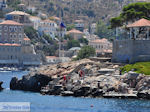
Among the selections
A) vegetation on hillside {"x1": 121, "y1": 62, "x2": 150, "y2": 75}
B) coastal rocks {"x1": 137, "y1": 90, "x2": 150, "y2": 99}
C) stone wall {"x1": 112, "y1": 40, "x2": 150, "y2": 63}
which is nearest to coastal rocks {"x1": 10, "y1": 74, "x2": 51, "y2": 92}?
vegetation on hillside {"x1": 121, "y1": 62, "x2": 150, "y2": 75}

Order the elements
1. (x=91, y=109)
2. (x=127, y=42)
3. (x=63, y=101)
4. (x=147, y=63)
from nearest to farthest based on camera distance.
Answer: (x=91, y=109)
(x=63, y=101)
(x=147, y=63)
(x=127, y=42)

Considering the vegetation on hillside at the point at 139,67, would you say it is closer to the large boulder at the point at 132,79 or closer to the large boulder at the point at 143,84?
the large boulder at the point at 132,79

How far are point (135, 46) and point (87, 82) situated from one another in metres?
13.3

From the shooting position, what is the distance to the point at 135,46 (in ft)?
279

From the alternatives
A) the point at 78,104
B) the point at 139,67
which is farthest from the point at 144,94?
the point at 139,67

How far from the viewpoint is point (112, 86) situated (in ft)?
236

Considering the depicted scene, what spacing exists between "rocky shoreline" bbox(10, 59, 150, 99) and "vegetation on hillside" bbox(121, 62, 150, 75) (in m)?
1.29

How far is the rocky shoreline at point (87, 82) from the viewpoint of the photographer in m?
71.2

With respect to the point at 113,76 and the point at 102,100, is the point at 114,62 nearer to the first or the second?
the point at 113,76

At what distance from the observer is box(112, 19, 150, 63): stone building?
8462cm

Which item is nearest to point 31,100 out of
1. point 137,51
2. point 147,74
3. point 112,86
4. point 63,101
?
point 63,101

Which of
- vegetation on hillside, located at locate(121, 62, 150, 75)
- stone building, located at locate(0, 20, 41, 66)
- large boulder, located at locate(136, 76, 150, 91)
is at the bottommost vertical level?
stone building, located at locate(0, 20, 41, 66)

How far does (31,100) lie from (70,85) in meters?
6.35

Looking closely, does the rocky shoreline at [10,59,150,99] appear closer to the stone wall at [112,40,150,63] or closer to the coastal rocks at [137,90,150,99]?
the coastal rocks at [137,90,150,99]
